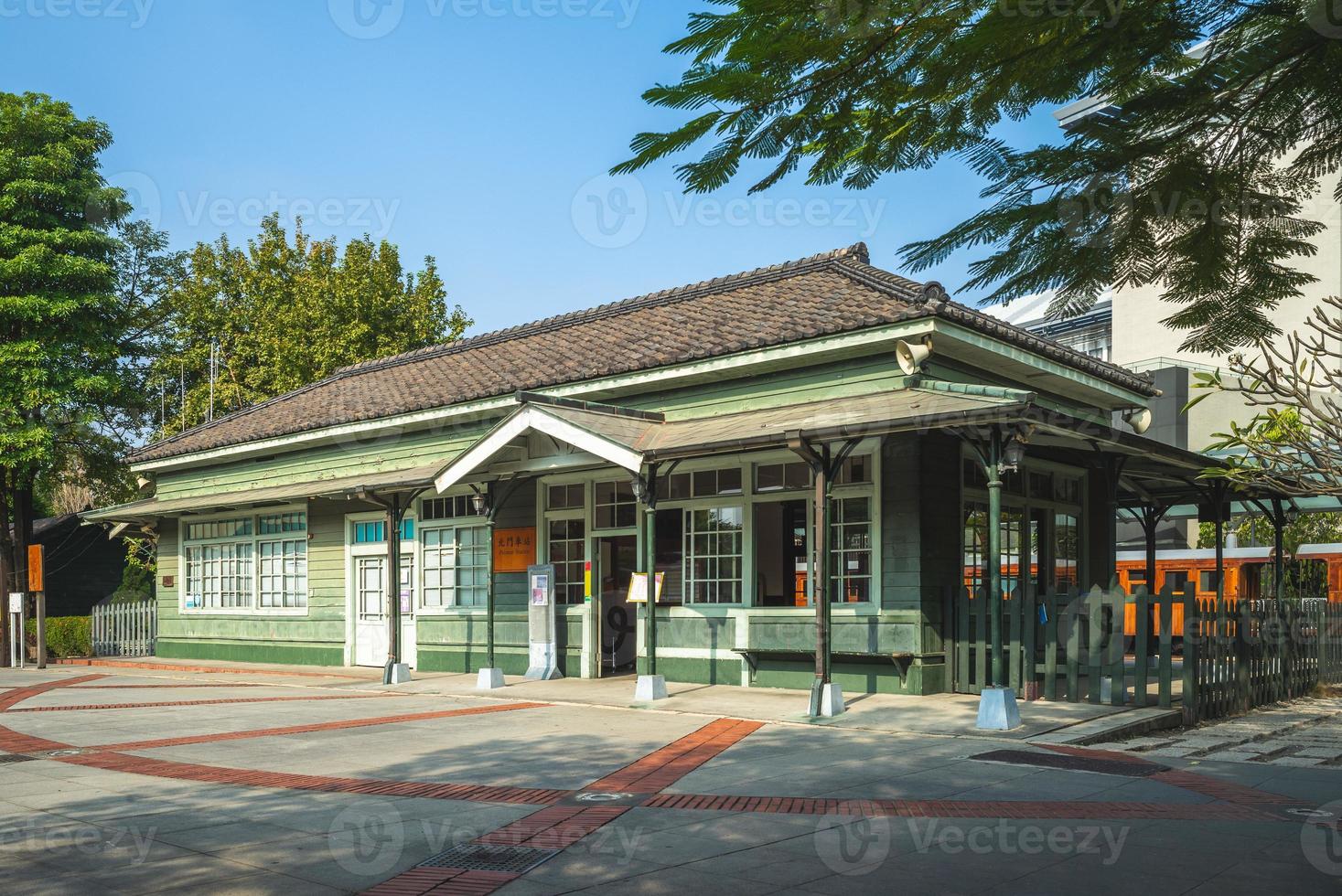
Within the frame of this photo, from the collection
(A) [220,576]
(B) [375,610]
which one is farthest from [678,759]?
(A) [220,576]

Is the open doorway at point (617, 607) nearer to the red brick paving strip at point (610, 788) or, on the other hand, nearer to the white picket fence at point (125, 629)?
the red brick paving strip at point (610, 788)

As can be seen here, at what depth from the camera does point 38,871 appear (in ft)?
18.4

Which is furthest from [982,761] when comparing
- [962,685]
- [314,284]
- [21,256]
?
[314,284]

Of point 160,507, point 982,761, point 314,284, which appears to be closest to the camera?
point 982,761

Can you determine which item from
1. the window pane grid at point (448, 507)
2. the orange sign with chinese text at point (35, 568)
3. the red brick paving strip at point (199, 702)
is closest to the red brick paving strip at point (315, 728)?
the red brick paving strip at point (199, 702)

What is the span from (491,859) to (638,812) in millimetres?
1418

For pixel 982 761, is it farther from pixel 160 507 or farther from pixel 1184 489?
pixel 160 507

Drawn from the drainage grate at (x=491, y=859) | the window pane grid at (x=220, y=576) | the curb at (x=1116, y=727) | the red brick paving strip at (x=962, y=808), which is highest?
the window pane grid at (x=220, y=576)

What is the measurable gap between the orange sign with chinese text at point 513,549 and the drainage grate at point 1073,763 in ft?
28.2

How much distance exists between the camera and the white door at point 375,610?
18266 mm

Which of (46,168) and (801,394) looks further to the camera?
(46,168)

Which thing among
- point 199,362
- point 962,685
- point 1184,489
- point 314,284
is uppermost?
point 314,284

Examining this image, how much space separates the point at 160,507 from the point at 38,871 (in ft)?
57.8

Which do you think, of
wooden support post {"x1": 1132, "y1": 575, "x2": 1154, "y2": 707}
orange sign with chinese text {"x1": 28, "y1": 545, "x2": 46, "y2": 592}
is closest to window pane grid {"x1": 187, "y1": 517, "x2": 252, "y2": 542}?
orange sign with chinese text {"x1": 28, "y1": 545, "x2": 46, "y2": 592}
